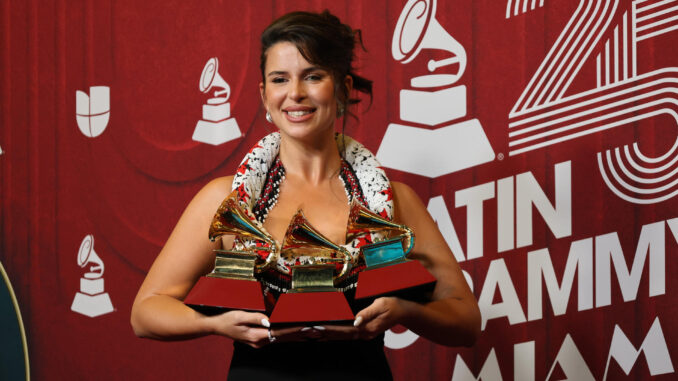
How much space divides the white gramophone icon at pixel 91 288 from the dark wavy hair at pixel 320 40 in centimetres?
135

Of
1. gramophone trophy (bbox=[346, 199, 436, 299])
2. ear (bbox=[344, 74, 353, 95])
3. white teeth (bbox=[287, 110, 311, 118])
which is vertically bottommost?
gramophone trophy (bbox=[346, 199, 436, 299])

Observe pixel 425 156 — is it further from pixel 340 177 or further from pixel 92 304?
pixel 92 304

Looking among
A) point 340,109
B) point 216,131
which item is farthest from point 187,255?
point 216,131

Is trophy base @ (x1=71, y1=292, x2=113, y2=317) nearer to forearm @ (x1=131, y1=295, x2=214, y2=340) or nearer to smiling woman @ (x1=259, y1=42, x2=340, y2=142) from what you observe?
forearm @ (x1=131, y1=295, x2=214, y2=340)

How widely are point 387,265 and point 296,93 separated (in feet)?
1.14

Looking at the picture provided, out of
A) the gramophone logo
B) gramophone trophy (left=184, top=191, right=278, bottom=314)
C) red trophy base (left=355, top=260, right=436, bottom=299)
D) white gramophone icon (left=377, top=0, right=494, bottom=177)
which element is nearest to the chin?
gramophone trophy (left=184, top=191, right=278, bottom=314)

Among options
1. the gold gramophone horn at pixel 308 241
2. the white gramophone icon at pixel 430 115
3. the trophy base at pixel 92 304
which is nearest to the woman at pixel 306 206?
the gold gramophone horn at pixel 308 241

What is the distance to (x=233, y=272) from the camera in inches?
44.2

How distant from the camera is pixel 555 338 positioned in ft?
6.07

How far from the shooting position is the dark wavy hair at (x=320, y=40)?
129 centimetres

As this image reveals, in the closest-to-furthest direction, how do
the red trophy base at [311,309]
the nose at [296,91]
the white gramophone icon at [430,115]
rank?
the red trophy base at [311,309] → the nose at [296,91] → the white gramophone icon at [430,115]

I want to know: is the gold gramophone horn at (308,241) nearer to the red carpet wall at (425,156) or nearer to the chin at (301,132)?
the chin at (301,132)

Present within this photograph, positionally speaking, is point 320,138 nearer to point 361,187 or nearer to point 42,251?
point 361,187

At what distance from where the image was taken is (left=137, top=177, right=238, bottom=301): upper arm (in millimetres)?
1289
